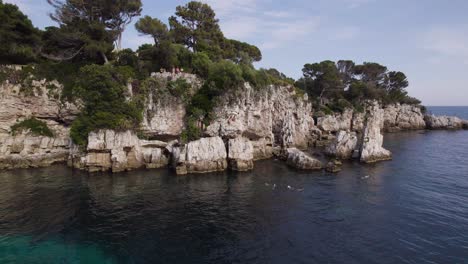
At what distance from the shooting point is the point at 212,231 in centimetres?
2356

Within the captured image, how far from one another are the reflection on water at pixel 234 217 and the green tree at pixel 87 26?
866 inches

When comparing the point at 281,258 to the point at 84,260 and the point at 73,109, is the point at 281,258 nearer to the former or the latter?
Answer: the point at 84,260

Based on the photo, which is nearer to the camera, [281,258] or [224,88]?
[281,258]

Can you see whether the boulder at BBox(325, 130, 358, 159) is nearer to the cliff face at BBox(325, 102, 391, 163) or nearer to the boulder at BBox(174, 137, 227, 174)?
the cliff face at BBox(325, 102, 391, 163)

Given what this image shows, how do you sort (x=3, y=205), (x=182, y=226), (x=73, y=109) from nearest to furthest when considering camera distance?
(x=182, y=226), (x=3, y=205), (x=73, y=109)

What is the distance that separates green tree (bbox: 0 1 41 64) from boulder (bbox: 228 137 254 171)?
3801 centimetres

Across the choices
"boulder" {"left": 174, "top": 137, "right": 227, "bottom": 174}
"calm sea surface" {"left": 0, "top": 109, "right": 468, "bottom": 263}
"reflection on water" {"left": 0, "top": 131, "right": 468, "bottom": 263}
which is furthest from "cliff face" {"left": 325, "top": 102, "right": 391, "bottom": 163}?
"boulder" {"left": 174, "top": 137, "right": 227, "bottom": 174}

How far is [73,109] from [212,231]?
3555cm

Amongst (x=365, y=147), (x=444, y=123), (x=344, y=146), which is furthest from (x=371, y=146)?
(x=444, y=123)

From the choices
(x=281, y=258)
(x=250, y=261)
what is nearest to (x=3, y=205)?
(x=250, y=261)

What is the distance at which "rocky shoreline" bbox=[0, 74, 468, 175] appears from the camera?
136 feet

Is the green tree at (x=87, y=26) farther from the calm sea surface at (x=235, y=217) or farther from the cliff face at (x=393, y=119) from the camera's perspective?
the cliff face at (x=393, y=119)

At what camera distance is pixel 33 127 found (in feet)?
143

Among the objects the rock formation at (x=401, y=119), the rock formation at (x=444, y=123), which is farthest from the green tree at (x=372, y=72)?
the rock formation at (x=444, y=123)
